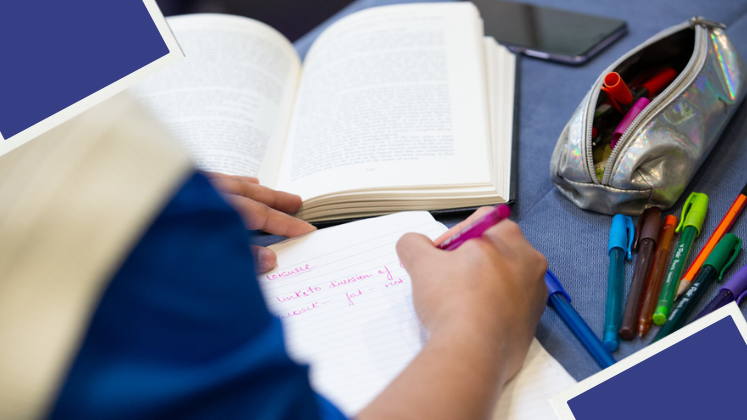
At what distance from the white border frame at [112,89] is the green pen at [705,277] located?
1.49 feet

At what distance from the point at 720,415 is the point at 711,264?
13cm

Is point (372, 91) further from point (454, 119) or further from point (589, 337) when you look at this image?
point (589, 337)

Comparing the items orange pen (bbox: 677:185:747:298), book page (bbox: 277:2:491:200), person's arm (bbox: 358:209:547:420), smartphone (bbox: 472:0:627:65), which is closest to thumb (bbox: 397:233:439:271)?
person's arm (bbox: 358:209:547:420)

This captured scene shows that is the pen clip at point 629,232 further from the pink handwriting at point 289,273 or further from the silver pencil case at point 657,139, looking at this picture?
the pink handwriting at point 289,273

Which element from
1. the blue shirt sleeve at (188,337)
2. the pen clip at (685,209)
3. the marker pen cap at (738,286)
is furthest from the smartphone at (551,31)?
the blue shirt sleeve at (188,337)

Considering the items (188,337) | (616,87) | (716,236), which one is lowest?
(716,236)

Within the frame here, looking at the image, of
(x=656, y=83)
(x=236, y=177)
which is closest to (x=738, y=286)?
(x=656, y=83)

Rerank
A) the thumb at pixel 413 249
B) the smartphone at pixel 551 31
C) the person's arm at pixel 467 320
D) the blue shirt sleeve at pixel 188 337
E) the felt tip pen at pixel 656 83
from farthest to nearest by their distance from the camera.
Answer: the smartphone at pixel 551 31, the felt tip pen at pixel 656 83, the thumb at pixel 413 249, the person's arm at pixel 467 320, the blue shirt sleeve at pixel 188 337

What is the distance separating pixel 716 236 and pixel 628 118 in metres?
0.13

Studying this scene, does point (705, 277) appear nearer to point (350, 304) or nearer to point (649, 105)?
point (649, 105)

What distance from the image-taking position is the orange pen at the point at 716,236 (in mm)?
454

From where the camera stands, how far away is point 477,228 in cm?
43

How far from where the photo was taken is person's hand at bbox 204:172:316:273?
0.52m

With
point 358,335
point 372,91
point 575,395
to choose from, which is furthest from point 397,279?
point 372,91
